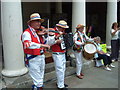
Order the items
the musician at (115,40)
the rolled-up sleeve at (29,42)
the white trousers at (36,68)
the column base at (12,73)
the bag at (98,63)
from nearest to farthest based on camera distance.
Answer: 1. the rolled-up sleeve at (29,42)
2. the white trousers at (36,68)
3. the column base at (12,73)
4. the bag at (98,63)
5. the musician at (115,40)

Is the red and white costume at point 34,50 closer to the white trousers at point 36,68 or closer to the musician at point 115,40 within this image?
the white trousers at point 36,68

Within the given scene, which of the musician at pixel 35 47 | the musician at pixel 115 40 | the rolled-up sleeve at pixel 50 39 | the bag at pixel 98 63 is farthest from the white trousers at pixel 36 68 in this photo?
the musician at pixel 115 40

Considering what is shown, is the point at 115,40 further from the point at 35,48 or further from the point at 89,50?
the point at 35,48

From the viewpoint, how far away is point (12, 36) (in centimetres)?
392

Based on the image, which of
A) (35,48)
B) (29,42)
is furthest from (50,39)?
(29,42)

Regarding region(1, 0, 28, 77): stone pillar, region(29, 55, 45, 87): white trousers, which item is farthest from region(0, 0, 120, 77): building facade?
region(29, 55, 45, 87): white trousers

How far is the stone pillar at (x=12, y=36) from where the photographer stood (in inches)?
152

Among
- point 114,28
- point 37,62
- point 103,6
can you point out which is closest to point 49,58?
point 37,62

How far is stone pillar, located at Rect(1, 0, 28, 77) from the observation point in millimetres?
3861

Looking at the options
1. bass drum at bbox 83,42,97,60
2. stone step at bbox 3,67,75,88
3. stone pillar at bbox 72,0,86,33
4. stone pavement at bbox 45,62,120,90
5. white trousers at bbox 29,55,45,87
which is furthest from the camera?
stone pillar at bbox 72,0,86,33

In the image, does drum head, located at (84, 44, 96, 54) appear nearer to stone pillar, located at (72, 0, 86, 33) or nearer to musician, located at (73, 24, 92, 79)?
musician, located at (73, 24, 92, 79)

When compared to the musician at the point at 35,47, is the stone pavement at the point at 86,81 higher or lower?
lower

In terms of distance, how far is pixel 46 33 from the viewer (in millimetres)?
3141

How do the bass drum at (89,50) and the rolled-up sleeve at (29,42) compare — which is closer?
the rolled-up sleeve at (29,42)
